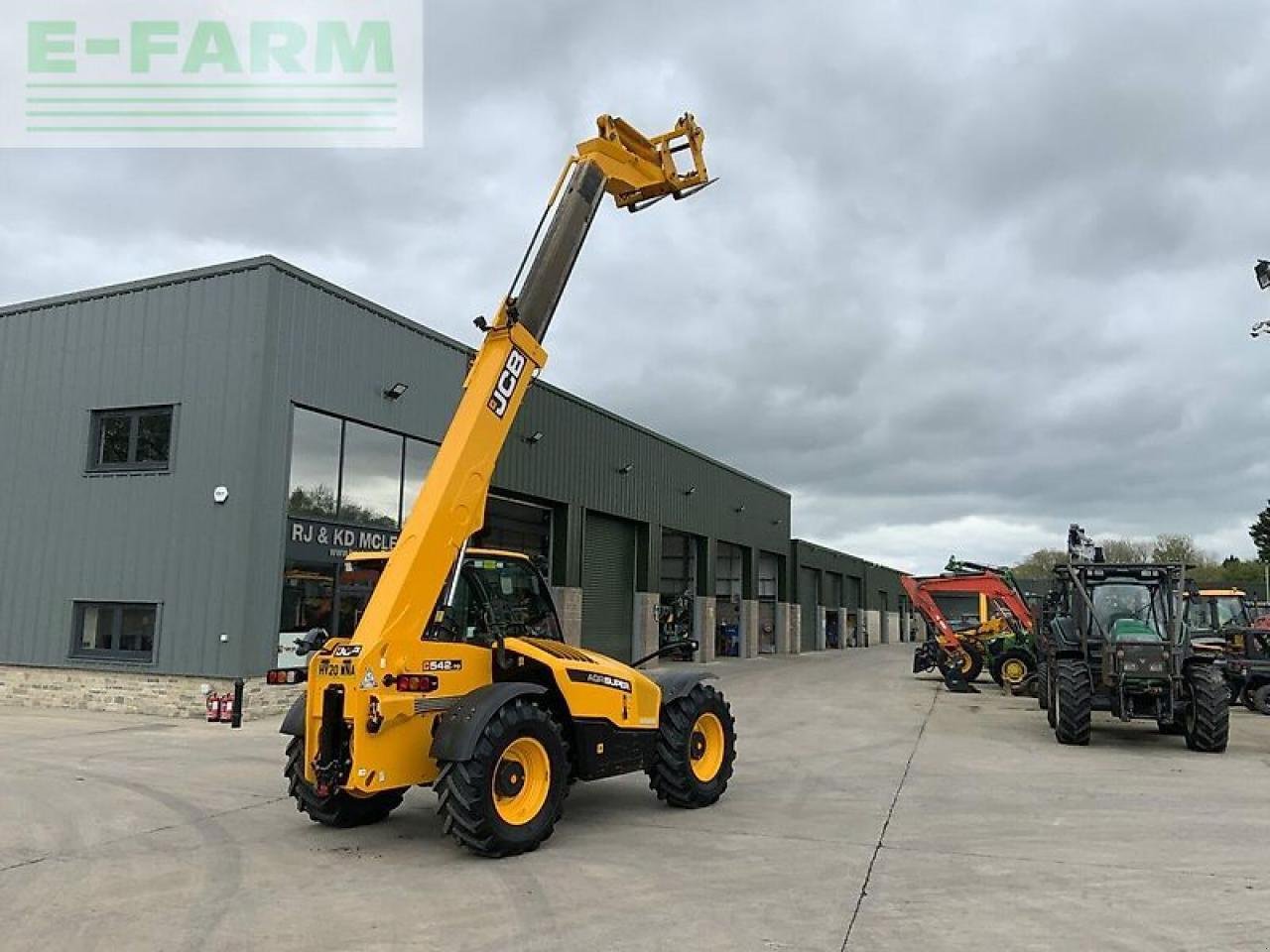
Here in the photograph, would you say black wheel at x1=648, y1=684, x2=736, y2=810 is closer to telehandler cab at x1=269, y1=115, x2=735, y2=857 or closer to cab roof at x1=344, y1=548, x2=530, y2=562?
telehandler cab at x1=269, y1=115, x2=735, y2=857

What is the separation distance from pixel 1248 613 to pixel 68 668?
25735 mm

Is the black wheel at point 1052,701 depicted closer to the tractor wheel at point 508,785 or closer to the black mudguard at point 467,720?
the tractor wheel at point 508,785

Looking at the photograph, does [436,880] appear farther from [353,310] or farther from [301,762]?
[353,310]

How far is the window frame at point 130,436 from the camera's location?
16.7 meters

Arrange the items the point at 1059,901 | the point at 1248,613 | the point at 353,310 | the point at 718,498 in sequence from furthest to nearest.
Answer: the point at 718,498 < the point at 1248,613 < the point at 353,310 < the point at 1059,901

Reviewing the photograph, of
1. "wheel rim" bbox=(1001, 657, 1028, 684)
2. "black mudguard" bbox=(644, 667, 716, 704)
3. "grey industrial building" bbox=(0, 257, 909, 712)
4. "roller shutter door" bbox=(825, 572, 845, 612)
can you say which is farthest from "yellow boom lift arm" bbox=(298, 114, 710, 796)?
"roller shutter door" bbox=(825, 572, 845, 612)

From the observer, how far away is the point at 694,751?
9.15m

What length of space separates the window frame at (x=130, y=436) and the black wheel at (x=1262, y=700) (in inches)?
801

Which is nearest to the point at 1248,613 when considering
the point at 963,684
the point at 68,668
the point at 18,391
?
the point at 963,684

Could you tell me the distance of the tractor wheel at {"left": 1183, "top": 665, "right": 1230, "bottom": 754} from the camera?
13.0 meters

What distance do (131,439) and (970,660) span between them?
1993 centimetres

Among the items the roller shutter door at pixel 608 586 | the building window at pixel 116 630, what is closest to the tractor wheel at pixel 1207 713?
the building window at pixel 116 630

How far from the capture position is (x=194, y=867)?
6.87 meters

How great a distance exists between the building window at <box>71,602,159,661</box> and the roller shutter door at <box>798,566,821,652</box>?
3709 centimetres
